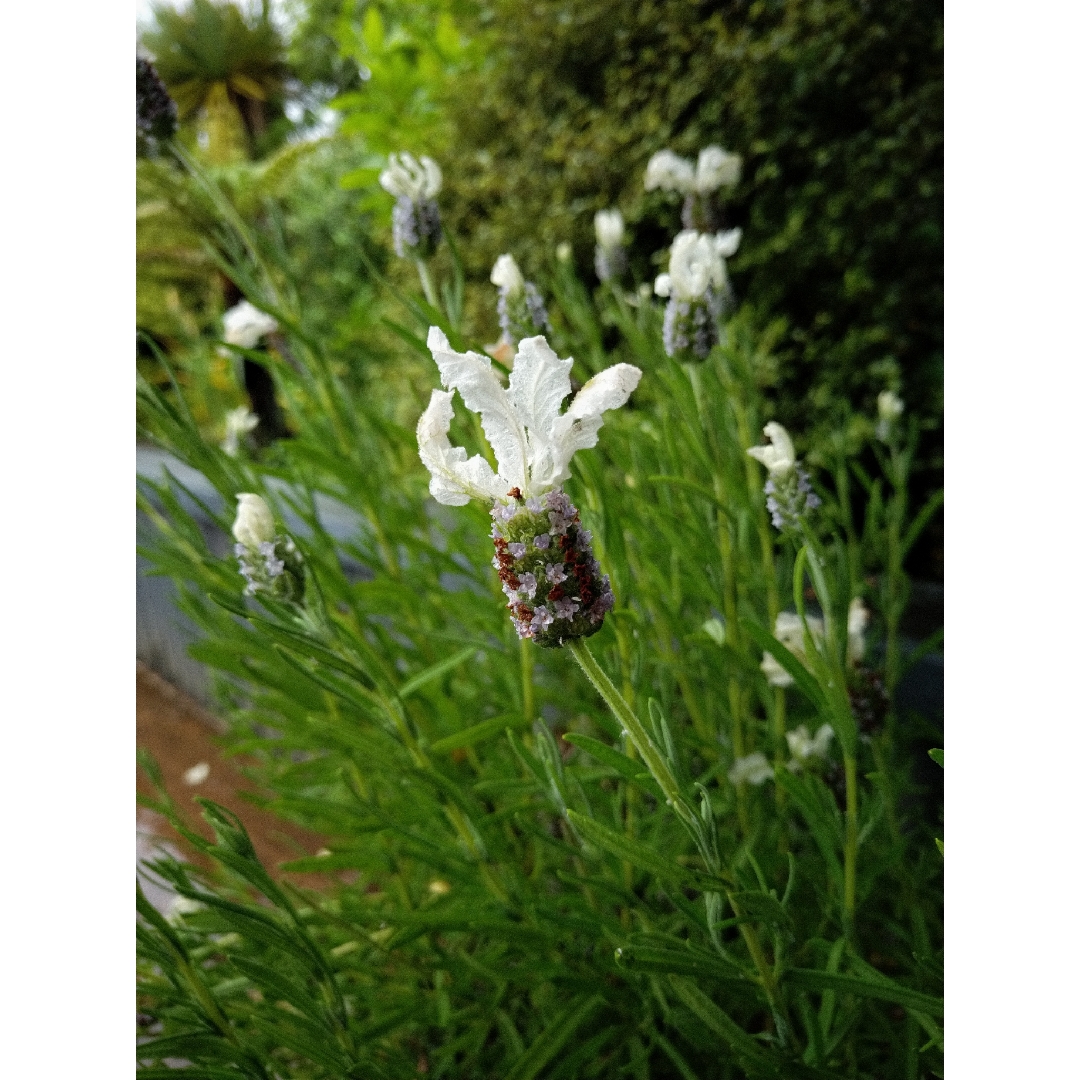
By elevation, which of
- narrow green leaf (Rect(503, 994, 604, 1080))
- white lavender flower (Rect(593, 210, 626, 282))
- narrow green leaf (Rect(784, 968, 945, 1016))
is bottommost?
narrow green leaf (Rect(784, 968, 945, 1016))

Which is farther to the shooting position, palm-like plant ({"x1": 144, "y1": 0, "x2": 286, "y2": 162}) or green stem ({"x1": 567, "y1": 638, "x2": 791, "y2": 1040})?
palm-like plant ({"x1": 144, "y1": 0, "x2": 286, "y2": 162})

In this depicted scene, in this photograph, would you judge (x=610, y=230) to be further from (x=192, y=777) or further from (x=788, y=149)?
(x=192, y=777)

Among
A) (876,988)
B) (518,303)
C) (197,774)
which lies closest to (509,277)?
(518,303)

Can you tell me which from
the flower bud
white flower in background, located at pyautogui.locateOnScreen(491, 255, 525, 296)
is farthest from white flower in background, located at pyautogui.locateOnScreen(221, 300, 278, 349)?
white flower in background, located at pyautogui.locateOnScreen(491, 255, 525, 296)

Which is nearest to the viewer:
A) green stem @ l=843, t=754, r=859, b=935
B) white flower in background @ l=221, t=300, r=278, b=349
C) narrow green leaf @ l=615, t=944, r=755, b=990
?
narrow green leaf @ l=615, t=944, r=755, b=990

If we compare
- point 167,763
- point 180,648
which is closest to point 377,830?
point 167,763

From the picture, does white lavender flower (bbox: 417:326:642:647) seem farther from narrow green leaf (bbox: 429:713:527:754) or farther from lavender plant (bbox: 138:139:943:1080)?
narrow green leaf (bbox: 429:713:527:754)
